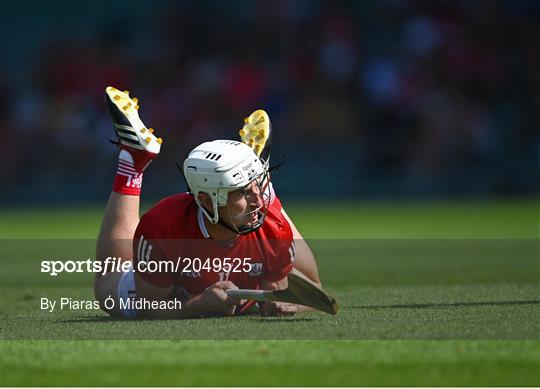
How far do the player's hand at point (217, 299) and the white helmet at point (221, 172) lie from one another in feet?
1.43

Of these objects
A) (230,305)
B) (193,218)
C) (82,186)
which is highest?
(193,218)

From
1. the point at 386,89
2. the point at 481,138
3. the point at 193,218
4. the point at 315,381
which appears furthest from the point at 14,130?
the point at 315,381

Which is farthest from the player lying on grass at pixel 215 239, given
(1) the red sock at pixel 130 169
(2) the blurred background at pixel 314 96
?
(2) the blurred background at pixel 314 96

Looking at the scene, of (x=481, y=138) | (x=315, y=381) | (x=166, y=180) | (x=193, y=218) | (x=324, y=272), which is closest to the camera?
(x=315, y=381)

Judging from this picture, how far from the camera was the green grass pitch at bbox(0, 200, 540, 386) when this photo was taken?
5270 mm

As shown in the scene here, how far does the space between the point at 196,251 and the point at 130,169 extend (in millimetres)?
1408

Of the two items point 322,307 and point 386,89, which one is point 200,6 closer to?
point 386,89

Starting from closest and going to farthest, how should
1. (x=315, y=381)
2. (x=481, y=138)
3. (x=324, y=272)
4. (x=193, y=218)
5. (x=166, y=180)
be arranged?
(x=315, y=381), (x=193, y=218), (x=324, y=272), (x=481, y=138), (x=166, y=180)

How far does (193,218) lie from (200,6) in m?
18.0

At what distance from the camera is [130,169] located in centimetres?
806

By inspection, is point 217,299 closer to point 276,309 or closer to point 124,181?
point 276,309

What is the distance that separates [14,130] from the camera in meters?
23.8

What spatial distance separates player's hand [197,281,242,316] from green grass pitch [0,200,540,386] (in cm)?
12

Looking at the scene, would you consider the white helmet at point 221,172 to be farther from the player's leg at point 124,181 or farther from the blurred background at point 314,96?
the blurred background at point 314,96
